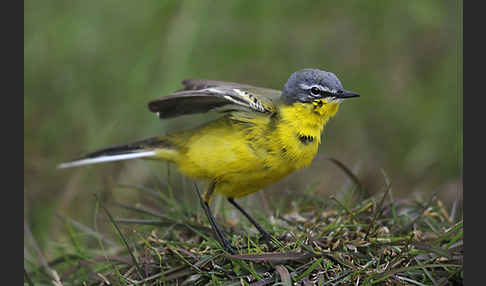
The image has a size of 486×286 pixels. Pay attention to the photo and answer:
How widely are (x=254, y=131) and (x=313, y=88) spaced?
453 mm

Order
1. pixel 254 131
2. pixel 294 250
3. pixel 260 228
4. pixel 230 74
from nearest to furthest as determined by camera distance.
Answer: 1. pixel 294 250
2. pixel 260 228
3. pixel 254 131
4. pixel 230 74

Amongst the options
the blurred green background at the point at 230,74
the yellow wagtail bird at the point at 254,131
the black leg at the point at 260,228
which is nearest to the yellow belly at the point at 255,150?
the yellow wagtail bird at the point at 254,131

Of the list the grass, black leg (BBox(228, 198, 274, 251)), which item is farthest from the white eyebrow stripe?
black leg (BBox(228, 198, 274, 251))

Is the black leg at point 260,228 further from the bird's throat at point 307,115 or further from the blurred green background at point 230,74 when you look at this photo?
the blurred green background at point 230,74

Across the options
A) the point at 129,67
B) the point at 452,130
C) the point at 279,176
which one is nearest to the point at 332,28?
the point at 452,130

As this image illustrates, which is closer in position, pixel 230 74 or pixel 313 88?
pixel 313 88

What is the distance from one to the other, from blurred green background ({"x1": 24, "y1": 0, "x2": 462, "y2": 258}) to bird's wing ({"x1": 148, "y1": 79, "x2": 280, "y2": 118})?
126cm

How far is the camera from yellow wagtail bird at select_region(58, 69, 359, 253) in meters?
3.52

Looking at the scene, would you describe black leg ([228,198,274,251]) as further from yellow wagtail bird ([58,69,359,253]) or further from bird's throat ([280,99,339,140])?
bird's throat ([280,99,339,140])

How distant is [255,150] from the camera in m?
3.53

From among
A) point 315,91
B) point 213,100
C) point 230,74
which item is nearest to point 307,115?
point 315,91

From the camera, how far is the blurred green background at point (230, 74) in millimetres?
5363

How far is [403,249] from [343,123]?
10.5ft

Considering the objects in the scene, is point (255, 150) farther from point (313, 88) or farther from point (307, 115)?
point (313, 88)
